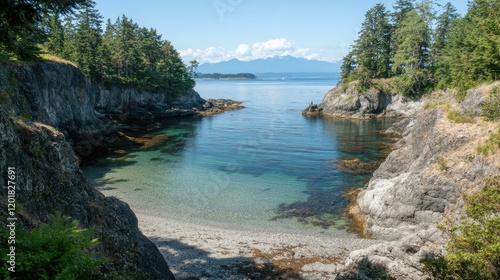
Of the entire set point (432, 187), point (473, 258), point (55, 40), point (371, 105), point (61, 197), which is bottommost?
point (432, 187)

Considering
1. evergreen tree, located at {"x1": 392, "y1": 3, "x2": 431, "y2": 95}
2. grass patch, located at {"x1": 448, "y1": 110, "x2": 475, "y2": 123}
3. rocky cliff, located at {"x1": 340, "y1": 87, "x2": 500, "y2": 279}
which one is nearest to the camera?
rocky cliff, located at {"x1": 340, "y1": 87, "x2": 500, "y2": 279}

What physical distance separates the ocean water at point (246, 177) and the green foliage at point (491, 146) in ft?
36.4

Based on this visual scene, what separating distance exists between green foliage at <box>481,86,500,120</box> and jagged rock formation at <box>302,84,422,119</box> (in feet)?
192

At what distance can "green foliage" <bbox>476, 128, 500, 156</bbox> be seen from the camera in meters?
20.9

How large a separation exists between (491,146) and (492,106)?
5.13m

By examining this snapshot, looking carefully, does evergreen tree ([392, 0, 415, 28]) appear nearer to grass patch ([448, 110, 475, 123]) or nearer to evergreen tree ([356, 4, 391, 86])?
evergreen tree ([356, 4, 391, 86])

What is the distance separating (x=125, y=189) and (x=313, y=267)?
22.6m

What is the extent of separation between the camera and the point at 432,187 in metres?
23.2

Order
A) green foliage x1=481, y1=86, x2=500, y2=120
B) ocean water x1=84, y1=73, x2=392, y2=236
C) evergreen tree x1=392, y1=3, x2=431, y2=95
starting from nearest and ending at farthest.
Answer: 1. green foliage x1=481, y1=86, x2=500, y2=120
2. ocean water x1=84, y1=73, x2=392, y2=236
3. evergreen tree x1=392, y1=3, x2=431, y2=95

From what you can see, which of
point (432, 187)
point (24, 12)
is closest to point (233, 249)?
point (432, 187)

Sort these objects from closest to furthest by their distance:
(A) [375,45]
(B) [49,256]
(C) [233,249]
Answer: (B) [49,256] → (C) [233,249] → (A) [375,45]

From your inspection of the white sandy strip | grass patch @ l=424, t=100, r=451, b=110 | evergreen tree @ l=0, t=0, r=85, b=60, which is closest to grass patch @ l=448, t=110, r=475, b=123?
grass patch @ l=424, t=100, r=451, b=110

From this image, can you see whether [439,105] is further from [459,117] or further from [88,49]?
[88,49]

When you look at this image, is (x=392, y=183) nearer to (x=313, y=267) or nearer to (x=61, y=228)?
(x=313, y=267)
